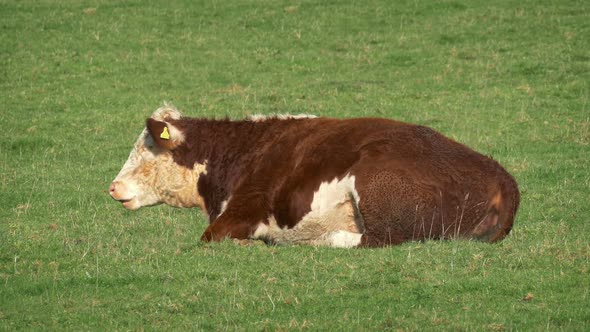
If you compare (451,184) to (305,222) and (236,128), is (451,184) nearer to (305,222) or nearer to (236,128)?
(305,222)

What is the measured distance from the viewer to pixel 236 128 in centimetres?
1333

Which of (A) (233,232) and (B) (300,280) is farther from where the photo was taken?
(A) (233,232)

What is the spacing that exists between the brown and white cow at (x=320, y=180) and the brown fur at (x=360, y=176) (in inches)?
0.4

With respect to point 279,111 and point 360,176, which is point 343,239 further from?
point 279,111

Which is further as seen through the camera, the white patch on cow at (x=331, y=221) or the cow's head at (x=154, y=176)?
the cow's head at (x=154, y=176)

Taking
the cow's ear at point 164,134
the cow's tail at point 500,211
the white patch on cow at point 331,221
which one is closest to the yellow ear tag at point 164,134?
the cow's ear at point 164,134

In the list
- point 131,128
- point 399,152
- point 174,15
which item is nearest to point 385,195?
point 399,152

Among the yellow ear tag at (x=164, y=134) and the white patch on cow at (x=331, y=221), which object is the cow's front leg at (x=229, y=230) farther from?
the yellow ear tag at (x=164, y=134)

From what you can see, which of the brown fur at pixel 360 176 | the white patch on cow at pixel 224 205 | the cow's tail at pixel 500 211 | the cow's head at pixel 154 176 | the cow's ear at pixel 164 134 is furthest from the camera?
the cow's head at pixel 154 176

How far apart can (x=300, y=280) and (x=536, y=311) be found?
2.12 m

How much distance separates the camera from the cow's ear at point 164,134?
13.0 meters

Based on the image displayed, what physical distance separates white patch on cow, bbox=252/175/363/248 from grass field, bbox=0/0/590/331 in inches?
12.4

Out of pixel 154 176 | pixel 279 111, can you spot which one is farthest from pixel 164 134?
pixel 279 111

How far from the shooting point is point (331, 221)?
12.0 m
